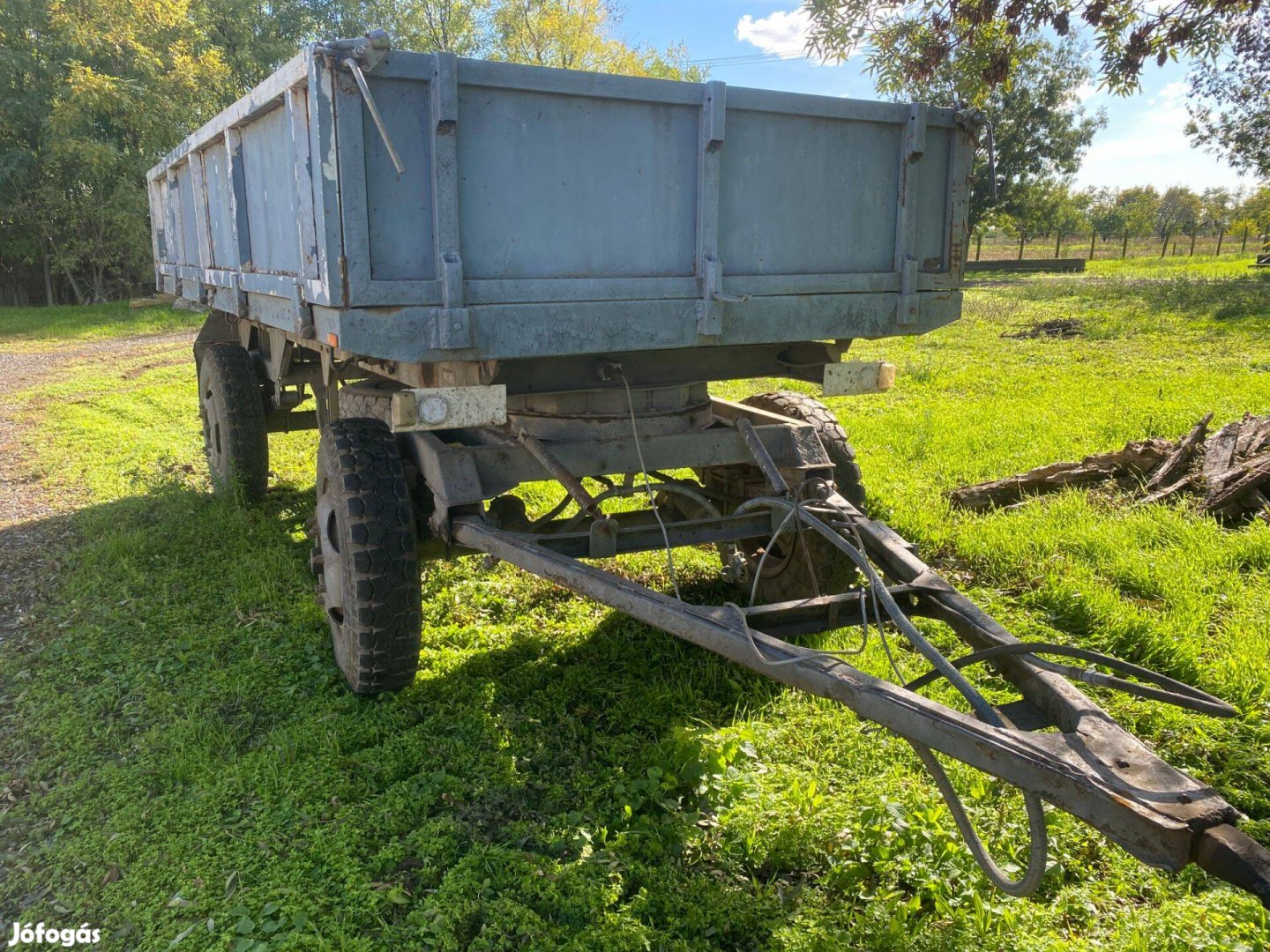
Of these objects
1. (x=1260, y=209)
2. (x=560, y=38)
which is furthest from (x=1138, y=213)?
(x=560, y=38)

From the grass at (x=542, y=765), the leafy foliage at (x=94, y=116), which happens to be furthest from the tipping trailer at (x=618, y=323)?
the leafy foliage at (x=94, y=116)

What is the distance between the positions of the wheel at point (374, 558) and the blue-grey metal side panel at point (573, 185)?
3.32 feet

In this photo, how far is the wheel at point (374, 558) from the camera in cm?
366

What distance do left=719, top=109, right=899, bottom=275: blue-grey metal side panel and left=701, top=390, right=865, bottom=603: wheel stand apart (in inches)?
34.2

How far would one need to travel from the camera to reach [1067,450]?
748cm

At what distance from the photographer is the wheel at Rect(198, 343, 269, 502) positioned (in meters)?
6.33

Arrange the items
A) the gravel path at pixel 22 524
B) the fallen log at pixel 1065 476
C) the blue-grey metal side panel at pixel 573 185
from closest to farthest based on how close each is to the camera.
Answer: the blue-grey metal side panel at pixel 573 185 → the gravel path at pixel 22 524 → the fallen log at pixel 1065 476

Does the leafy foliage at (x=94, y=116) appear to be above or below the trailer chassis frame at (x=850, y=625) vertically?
above

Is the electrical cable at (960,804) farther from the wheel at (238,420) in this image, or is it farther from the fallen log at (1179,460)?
the wheel at (238,420)

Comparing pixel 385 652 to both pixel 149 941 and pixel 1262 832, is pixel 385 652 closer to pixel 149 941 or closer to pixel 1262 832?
pixel 149 941

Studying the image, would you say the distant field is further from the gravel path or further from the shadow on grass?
the shadow on grass

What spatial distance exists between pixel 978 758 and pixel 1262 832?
5.18ft

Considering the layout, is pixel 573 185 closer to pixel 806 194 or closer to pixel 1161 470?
pixel 806 194

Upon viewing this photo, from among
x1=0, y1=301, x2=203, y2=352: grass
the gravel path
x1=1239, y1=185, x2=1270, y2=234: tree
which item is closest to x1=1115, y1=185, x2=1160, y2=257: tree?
x1=1239, y1=185, x2=1270, y2=234: tree
